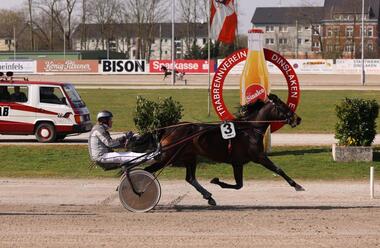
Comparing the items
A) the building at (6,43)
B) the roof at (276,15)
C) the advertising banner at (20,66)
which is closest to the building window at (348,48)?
the roof at (276,15)

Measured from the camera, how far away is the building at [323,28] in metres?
107

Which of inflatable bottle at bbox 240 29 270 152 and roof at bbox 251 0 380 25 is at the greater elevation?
roof at bbox 251 0 380 25

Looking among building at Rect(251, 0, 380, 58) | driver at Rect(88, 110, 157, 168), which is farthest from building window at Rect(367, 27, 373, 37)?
driver at Rect(88, 110, 157, 168)

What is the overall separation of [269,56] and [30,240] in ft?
33.1

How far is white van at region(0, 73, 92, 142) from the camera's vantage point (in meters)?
23.9

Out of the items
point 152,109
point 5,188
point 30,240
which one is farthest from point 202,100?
point 30,240

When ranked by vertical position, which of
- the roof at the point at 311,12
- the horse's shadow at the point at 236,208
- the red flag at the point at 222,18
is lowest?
the horse's shadow at the point at 236,208

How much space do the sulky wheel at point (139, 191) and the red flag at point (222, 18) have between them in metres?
11.2

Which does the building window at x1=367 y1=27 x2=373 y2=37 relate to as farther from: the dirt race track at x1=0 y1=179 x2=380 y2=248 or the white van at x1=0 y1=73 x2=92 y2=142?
the dirt race track at x1=0 y1=179 x2=380 y2=248

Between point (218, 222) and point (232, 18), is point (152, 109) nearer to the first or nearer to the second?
point (232, 18)

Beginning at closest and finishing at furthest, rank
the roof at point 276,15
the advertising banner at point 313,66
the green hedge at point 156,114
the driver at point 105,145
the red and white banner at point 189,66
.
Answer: the driver at point 105,145, the green hedge at point 156,114, the advertising banner at point 313,66, the red and white banner at point 189,66, the roof at point 276,15

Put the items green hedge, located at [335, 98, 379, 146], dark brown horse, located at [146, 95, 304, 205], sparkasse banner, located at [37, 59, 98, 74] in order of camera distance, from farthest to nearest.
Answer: sparkasse banner, located at [37, 59, 98, 74] < green hedge, located at [335, 98, 379, 146] < dark brown horse, located at [146, 95, 304, 205]

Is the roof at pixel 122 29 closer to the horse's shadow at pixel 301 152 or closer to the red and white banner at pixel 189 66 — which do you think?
the red and white banner at pixel 189 66

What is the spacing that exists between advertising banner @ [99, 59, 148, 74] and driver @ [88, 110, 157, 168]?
67.8 metres
